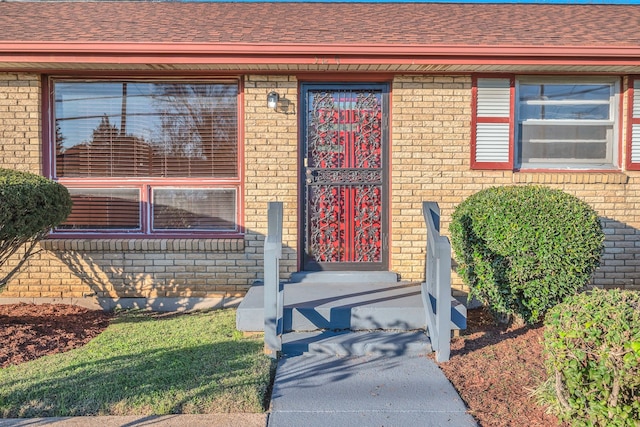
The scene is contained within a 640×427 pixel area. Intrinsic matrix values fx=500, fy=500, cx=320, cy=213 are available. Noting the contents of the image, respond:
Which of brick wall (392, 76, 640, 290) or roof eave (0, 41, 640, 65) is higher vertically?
roof eave (0, 41, 640, 65)

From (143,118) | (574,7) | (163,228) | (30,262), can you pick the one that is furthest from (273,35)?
(574,7)

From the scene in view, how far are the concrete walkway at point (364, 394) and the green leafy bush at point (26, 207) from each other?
8.90ft

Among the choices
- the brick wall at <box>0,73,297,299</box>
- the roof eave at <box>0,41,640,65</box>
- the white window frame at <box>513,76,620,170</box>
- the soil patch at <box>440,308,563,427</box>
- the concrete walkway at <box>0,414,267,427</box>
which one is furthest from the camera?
the white window frame at <box>513,76,620,170</box>

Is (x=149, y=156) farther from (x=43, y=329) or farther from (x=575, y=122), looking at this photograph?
(x=575, y=122)

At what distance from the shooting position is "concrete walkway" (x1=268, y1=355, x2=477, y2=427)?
3146 millimetres

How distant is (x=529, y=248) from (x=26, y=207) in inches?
180

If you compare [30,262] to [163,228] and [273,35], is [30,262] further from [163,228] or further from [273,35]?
[273,35]

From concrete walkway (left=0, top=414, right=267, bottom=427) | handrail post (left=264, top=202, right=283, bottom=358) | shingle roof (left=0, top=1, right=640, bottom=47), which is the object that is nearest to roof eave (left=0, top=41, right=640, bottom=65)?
shingle roof (left=0, top=1, right=640, bottom=47)

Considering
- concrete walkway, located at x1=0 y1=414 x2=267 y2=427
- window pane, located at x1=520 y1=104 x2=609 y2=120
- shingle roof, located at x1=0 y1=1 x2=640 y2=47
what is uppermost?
shingle roof, located at x1=0 y1=1 x2=640 y2=47

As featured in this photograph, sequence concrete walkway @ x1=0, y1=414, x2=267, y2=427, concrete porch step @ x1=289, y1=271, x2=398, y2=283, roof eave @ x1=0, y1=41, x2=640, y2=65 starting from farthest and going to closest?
1. concrete porch step @ x1=289, y1=271, x2=398, y2=283
2. roof eave @ x1=0, y1=41, x2=640, y2=65
3. concrete walkway @ x1=0, y1=414, x2=267, y2=427

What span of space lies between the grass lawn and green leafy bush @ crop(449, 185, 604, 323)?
2177 mm

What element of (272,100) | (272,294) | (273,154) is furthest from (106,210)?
(272,294)

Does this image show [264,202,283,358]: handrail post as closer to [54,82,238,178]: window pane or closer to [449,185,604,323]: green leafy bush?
[449,185,604,323]: green leafy bush

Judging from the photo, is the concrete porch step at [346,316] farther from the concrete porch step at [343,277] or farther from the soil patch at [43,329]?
the soil patch at [43,329]
